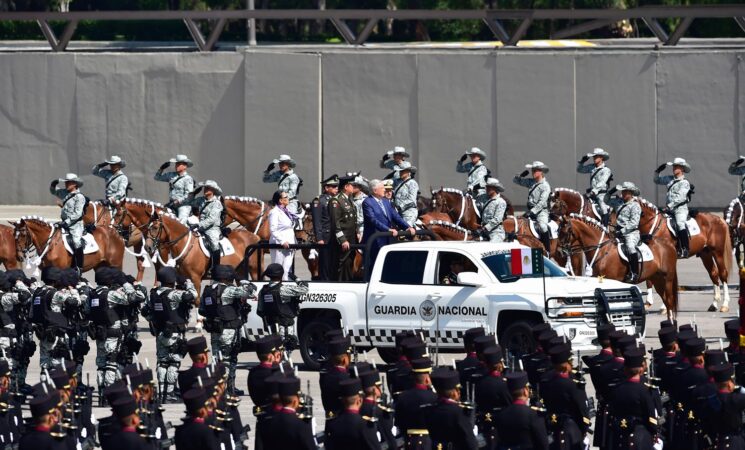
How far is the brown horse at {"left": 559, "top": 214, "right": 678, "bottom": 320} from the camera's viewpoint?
2827 centimetres

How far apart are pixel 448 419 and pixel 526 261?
8.34 metres

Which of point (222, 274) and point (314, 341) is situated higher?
point (222, 274)

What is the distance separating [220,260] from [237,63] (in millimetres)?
19359

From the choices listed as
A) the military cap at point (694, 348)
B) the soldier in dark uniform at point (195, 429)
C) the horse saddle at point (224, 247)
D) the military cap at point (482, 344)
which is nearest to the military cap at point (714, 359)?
the military cap at point (694, 348)

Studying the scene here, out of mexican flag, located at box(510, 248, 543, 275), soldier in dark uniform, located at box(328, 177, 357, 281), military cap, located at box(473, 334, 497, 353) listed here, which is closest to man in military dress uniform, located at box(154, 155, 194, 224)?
soldier in dark uniform, located at box(328, 177, 357, 281)

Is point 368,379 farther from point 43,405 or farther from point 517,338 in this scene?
point 517,338

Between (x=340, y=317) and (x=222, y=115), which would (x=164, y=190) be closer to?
(x=222, y=115)

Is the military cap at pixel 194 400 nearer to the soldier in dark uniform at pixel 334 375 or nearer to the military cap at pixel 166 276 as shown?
the soldier in dark uniform at pixel 334 375

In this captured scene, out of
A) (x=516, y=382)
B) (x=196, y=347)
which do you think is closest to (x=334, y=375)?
(x=196, y=347)

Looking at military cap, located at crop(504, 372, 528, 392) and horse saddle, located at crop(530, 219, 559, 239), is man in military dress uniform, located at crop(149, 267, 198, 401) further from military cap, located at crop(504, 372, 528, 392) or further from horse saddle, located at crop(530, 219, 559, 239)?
horse saddle, located at crop(530, 219, 559, 239)

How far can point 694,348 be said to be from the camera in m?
16.7

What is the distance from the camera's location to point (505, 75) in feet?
150

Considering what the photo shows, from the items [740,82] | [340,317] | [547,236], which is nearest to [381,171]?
[740,82]

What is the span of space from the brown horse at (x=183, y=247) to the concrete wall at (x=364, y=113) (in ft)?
58.2
